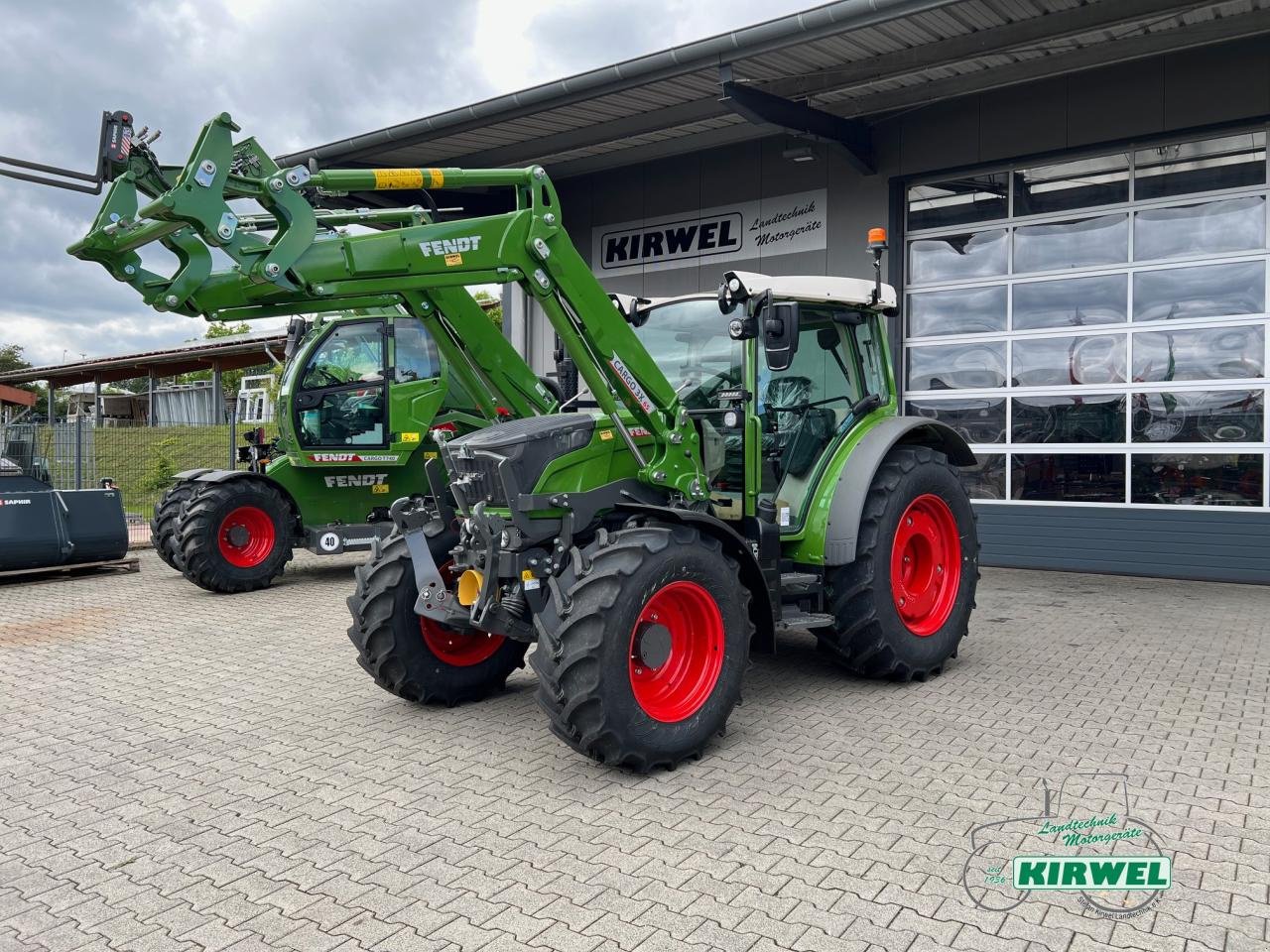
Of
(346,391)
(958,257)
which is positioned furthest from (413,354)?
(958,257)

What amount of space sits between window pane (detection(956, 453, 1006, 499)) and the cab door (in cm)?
618

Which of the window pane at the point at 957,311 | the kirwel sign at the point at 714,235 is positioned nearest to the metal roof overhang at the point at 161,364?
the kirwel sign at the point at 714,235

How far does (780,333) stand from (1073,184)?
7124mm

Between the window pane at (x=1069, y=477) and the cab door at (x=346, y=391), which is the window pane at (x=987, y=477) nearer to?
the window pane at (x=1069, y=477)

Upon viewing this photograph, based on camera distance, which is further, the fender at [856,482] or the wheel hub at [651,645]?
the fender at [856,482]

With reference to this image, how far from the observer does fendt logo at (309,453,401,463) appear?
9.91m

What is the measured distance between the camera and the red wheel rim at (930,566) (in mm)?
6016

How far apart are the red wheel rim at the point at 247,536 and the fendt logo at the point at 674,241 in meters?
6.27

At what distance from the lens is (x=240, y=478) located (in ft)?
32.0

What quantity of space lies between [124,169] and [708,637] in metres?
3.43

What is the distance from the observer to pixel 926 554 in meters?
6.18

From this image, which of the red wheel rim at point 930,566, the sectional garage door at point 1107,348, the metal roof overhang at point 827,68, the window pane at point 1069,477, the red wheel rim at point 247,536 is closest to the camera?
the red wheel rim at point 930,566

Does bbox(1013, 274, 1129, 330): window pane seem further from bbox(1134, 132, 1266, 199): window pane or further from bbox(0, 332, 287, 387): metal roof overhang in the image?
bbox(0, 332, 287, 387): metal roof overhang

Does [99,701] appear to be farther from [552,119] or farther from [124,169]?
[552,119]
